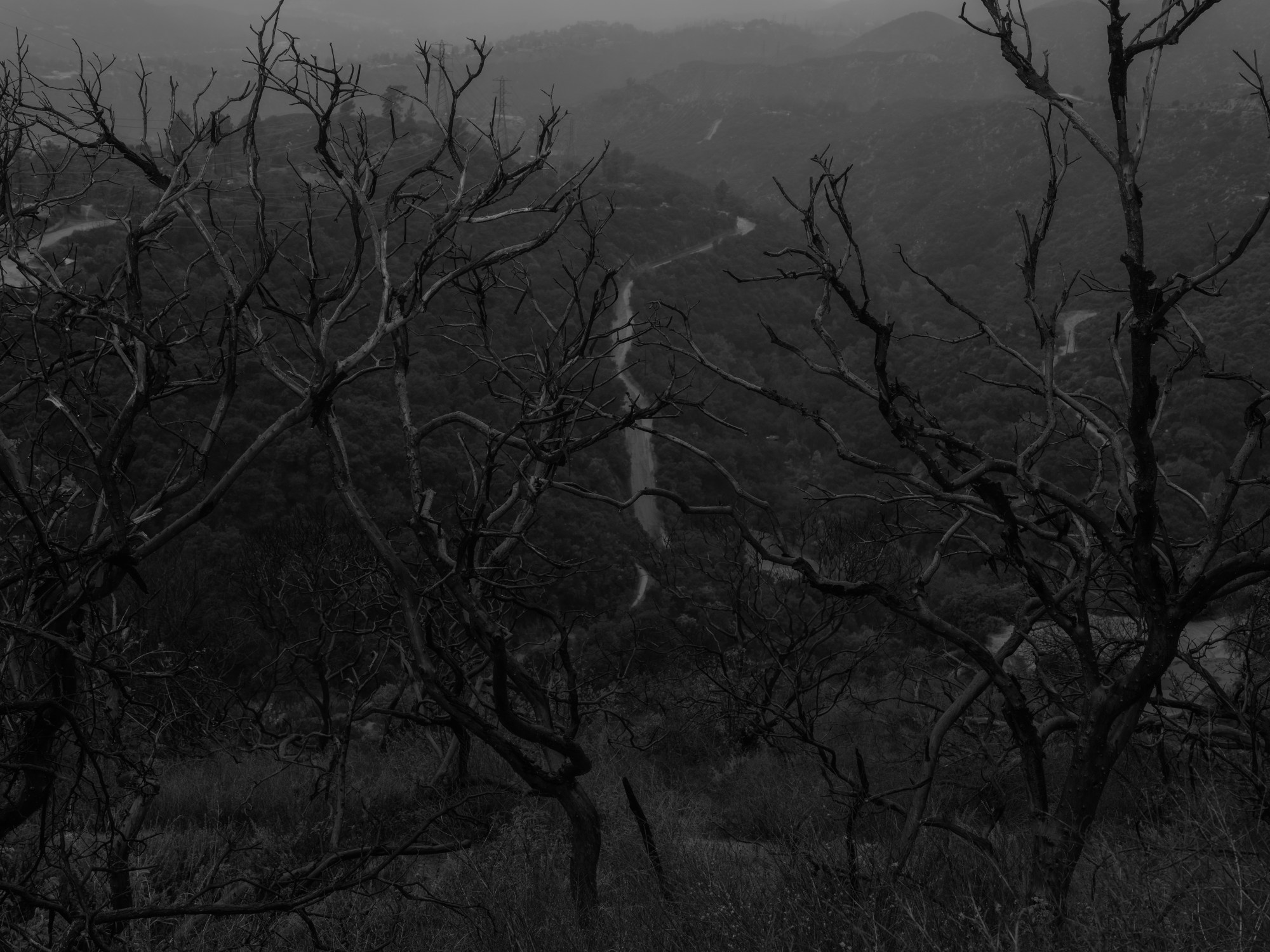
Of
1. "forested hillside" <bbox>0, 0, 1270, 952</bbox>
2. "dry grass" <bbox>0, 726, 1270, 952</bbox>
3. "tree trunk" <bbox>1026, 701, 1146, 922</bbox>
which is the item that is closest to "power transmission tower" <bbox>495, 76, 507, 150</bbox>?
"forested hillside" <bbox>0, 0, 1270, 952</bbox>

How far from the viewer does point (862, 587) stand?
2.91 m

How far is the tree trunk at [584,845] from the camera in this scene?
3721 millimetres

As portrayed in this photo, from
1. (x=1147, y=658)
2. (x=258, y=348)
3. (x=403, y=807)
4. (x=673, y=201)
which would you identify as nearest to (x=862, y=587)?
(x=1147, y=658)

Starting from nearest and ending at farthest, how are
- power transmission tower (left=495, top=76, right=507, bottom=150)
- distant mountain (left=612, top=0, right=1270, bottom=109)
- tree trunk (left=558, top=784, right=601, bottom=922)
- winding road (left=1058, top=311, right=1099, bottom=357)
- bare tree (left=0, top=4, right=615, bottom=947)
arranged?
bare tree (left=0, top=4, right=615, bottom=947)
tree trunk (left=558, top=784, right=601, bottom=922)
power transmission tower (left=495, top=76, right=507, bottom=150)
winding road (left=1058, top=311, right=1099, bottom=357)
distant mountain (left=612, top=0, right=1270, bottom=109)

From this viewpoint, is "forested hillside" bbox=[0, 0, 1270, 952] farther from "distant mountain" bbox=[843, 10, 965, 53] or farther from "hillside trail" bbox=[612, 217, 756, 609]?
"distant mountain" bbox=[843, 10, 965, 53]

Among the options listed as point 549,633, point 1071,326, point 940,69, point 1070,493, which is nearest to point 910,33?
point 940,69

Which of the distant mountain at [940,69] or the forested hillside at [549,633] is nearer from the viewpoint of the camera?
the forested hillside at [549,633]

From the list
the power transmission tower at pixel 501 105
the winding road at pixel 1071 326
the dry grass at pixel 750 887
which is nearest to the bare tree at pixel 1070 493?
the dry grass at pixel 750 887

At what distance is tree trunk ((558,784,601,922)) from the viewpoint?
3.72m

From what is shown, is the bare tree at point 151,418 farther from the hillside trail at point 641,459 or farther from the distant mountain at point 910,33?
the distant mountain at point 910,33

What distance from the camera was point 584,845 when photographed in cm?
377

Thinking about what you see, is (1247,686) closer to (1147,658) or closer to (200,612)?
(1147,658)

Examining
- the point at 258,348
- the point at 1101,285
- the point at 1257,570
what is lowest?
the point at 1257,570

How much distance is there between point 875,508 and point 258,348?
16627mm
